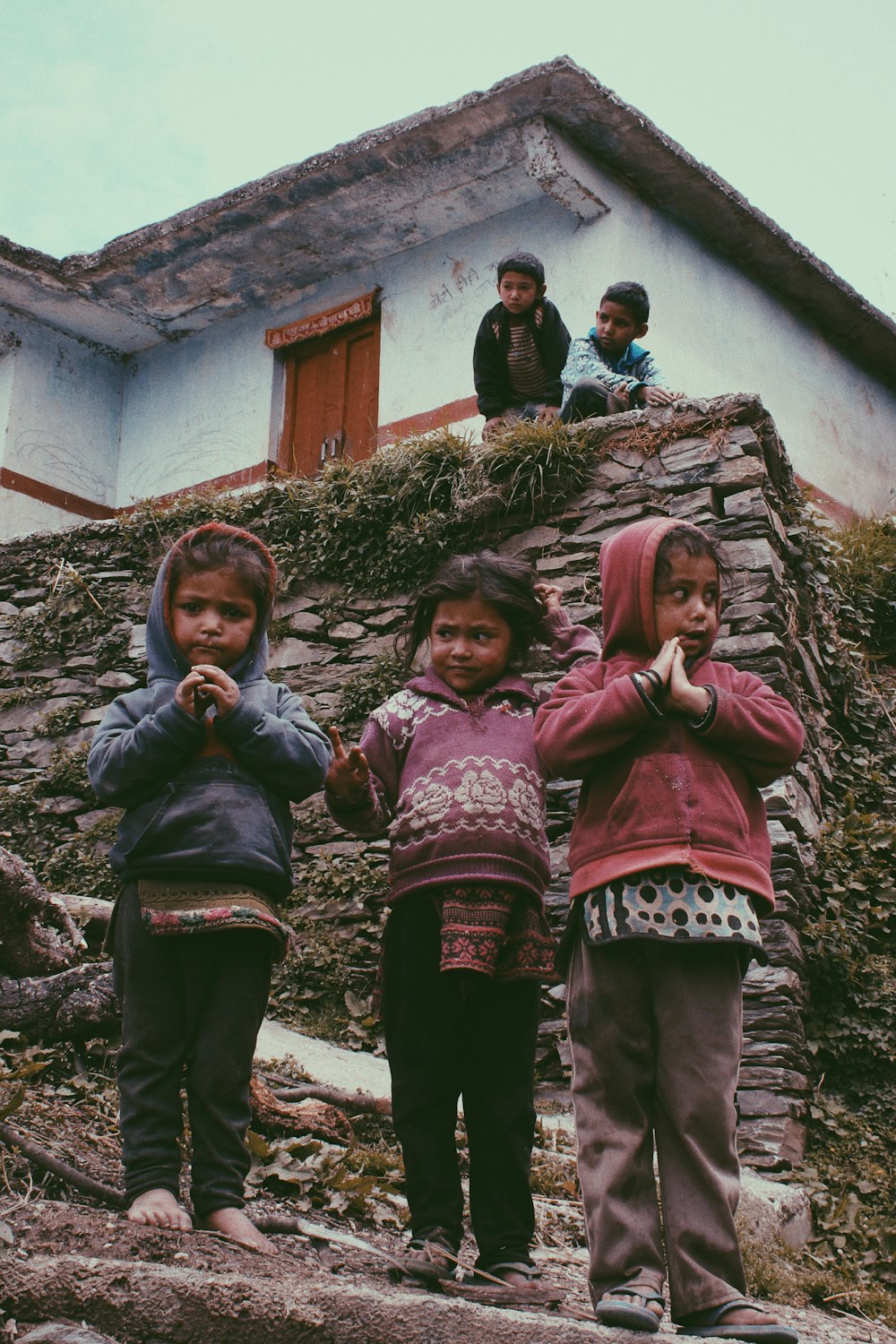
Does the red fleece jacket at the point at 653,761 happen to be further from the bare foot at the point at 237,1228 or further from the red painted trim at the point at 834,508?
the red painted trim at the point at 834,508

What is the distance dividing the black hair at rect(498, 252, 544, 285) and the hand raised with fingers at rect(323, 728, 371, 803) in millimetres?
4636

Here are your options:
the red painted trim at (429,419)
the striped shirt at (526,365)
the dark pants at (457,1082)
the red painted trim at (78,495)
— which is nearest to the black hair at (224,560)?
the dark pants at (457,1082)

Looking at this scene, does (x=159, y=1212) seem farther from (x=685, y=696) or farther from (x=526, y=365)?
(x=526, y=365)

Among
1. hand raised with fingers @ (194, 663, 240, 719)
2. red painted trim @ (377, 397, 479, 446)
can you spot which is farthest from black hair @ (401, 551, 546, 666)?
red painted trim @ (377, 397, 479, 446)

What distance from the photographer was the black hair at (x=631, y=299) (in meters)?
6.82

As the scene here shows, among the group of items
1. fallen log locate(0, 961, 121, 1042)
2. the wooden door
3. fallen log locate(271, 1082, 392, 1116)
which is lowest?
fallen log locate(271, 1082, 392, 1116)

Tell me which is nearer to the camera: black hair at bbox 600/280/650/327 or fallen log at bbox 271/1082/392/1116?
fallen log at bbox 271/1082/392/1116

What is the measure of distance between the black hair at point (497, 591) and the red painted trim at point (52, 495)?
777 centimetres

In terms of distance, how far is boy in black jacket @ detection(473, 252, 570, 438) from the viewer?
709 cm

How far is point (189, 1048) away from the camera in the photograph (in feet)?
9.05

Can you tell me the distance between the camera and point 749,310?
9.76 m

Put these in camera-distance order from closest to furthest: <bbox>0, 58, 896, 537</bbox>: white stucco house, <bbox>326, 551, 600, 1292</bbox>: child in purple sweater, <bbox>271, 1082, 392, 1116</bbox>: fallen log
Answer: <bbox>326, 551, 600, 1292</bbox>: child in purple sweater → <bbox>271, 1082, 392, 1116</bbox>: fallen log → <bbox>0, 58, 896, 537</bbox>: white stucco house

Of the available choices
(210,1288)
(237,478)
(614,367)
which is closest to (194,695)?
(210,1288)

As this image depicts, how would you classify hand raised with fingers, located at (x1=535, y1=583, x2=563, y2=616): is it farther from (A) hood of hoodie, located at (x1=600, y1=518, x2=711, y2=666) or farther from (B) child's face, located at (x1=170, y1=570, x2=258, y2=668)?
(B) child's face, located at (x1=170, y1=570, x2=258, y2=668)
